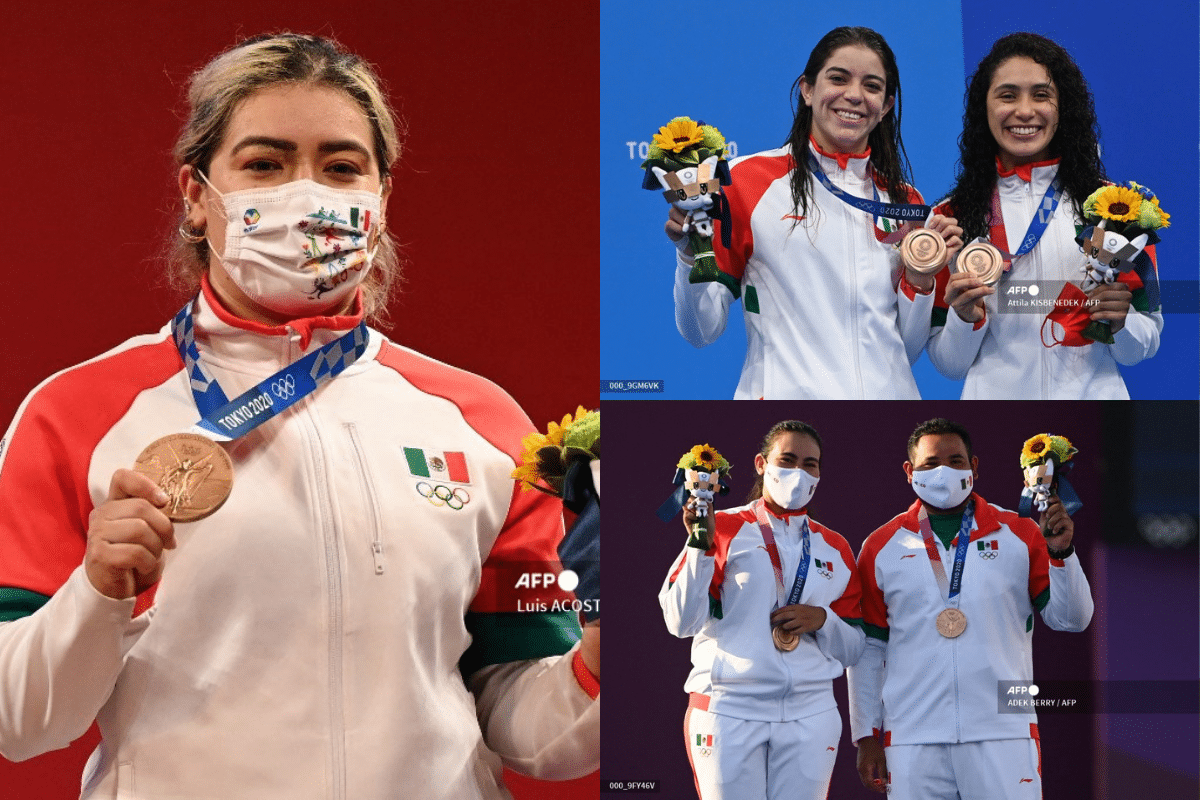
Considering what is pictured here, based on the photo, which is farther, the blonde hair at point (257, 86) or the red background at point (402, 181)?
the red background at point (402, 181)

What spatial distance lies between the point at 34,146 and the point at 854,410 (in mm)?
2309

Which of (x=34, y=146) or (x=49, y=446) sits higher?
(x=34, y=146)

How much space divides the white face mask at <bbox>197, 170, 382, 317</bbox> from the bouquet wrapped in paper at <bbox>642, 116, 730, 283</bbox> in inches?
25.8

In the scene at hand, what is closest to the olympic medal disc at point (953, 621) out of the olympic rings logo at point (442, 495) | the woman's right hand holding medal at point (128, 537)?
the olympic rings logo at point (442, 495)

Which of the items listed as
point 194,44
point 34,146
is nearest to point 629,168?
point 194,44

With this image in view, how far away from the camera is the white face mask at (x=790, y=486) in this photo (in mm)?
2793

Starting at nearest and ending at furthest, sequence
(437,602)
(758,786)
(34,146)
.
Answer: (758,786), (437,602), (34,146)

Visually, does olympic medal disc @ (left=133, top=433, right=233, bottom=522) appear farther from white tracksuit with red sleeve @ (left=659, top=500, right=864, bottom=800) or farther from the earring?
white tracksuit with red sleeve @ (left=659, top=500, right=864, bottom=800)

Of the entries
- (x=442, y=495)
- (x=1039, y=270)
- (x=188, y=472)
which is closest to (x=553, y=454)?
(x=442, y=495)

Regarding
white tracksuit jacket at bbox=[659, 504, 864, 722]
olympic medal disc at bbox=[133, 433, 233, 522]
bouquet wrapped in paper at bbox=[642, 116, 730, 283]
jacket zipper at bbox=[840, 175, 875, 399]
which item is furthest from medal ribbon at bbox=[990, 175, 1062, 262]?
olympic medal disc at bbox=[133, 433, 233, 522]

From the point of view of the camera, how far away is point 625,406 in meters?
2.81

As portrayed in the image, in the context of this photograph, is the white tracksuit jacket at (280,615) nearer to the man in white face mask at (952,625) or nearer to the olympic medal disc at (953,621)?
the man in white face mask at (952,625)

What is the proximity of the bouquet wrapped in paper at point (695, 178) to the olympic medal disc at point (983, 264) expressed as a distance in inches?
18.8

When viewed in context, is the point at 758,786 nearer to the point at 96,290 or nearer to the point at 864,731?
the point at 864,731
